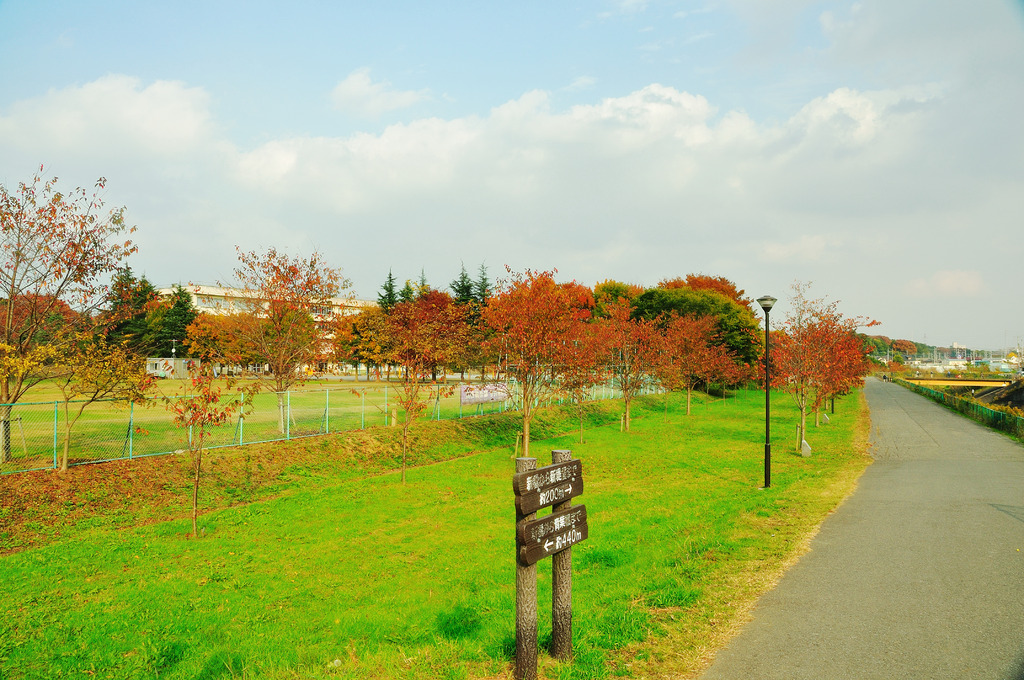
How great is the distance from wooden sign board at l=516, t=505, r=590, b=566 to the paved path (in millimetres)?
1577

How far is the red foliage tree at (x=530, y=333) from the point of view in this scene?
1988 cm

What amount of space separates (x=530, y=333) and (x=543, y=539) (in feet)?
49.5

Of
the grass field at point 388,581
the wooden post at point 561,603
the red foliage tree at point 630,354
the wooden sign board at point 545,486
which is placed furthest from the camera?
the red foliage tree at point 630,354

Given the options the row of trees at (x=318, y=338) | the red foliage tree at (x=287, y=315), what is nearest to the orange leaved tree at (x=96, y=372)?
the row of trees at (x=318, y=338)

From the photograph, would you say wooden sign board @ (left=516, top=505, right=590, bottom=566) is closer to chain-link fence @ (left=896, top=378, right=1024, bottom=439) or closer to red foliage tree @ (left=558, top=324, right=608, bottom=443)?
red foliage tree @ (left=558, top=324, right=608, bottom=443)

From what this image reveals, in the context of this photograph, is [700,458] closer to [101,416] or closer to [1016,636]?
[1016,636]

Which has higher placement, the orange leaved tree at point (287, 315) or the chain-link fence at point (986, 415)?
the orange leaved tree at point (287, 315)

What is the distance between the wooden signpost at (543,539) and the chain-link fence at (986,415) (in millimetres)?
28944

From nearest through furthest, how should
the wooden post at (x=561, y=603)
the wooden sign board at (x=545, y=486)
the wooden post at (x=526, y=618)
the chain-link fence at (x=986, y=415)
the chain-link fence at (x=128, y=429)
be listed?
the wooden sign board at (x=545, y=486), the wooden post at (x=526, y=618), the wooden post at (x=561, y=603), the chain-link fence at (x=128, y=429), the chain-link fence at (x=986, y=415)

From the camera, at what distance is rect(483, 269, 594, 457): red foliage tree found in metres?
19.9

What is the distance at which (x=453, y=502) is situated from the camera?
1441cm

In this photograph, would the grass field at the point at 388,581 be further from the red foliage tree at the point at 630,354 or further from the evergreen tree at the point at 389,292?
the evergreen tree at the point at 389,292

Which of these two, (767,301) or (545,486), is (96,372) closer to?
(545,486)

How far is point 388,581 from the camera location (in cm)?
892
